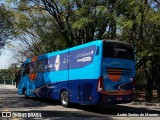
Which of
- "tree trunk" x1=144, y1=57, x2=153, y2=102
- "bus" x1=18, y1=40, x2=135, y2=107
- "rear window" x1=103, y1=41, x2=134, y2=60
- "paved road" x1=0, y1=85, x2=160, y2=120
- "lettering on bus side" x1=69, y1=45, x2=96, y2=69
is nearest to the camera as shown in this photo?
"paved road" x1=0, y1=85, x2=160, y2=120

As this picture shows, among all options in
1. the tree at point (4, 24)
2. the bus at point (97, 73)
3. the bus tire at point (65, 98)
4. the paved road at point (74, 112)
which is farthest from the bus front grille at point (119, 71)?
the tree at point (4, 24)

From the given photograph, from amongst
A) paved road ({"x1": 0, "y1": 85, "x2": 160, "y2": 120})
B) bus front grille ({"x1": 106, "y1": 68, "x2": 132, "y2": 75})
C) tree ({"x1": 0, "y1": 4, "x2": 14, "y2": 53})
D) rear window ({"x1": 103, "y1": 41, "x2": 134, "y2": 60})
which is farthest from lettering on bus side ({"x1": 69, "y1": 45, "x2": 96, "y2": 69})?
tree ({"x1": 0, "y1": 4, "x2": 14, "y2": 53})

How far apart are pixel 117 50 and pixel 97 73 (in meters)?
1.57

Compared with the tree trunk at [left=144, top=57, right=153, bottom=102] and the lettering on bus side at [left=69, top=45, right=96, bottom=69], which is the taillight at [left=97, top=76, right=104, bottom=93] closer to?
the lettering on bus side at [left=69, top=45, right=96, bottom=69]

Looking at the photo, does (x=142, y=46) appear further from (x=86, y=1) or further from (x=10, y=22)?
(x=10, y=22)

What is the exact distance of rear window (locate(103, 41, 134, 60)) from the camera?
16.4 m

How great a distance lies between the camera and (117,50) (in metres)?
16.8

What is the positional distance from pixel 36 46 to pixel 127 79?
2898 cm

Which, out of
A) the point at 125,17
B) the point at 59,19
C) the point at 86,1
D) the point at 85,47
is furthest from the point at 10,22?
the point at 85,47

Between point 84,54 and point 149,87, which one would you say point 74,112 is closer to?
point 84,54

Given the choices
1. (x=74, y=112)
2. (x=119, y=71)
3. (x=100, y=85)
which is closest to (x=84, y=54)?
(x=119, y=71)

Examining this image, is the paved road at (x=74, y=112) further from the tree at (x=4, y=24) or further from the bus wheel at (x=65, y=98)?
the tree at (x=4, y=24)

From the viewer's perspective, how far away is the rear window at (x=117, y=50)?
16438 millimetres

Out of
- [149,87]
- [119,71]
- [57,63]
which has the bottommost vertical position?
[149,87]
